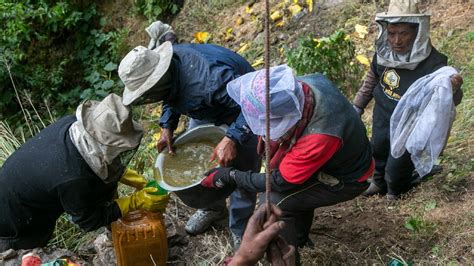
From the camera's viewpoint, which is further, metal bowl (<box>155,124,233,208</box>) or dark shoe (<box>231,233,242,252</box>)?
dark shoe (<box>231,233,242,252</box>)

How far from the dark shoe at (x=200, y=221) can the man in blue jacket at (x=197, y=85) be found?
50 centimetres

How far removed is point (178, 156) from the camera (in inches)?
162

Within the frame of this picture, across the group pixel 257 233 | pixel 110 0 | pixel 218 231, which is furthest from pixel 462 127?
pixel 110 0

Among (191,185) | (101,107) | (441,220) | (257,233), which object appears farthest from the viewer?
(441,220)

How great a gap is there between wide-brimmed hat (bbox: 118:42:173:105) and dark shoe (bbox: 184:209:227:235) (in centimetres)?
123

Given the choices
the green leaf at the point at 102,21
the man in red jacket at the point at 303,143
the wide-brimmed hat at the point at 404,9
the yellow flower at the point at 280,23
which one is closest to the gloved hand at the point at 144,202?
the man in red jacket at the point at 303,143

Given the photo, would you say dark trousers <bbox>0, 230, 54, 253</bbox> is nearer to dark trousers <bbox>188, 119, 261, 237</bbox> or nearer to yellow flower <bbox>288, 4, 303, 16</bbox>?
dark trousers <bbox>188, 119, 261, 237</bbox>

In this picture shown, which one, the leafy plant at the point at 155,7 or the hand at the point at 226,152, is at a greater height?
the hand at the point at 226,152

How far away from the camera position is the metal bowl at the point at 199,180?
387cm

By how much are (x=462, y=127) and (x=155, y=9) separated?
5328 mm

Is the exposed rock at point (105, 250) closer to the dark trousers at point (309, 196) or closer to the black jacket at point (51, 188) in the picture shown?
the black jacket at point (51, 188)

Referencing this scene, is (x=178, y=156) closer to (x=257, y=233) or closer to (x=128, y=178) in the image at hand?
(x=128, y=178)

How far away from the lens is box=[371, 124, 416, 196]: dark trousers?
4242 mm

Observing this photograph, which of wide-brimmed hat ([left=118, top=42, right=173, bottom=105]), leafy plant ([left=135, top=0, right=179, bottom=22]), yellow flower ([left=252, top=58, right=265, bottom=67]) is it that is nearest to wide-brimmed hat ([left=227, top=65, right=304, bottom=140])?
wide-brimmed hat ([left=118, top=42, right=173, bottom=105])
